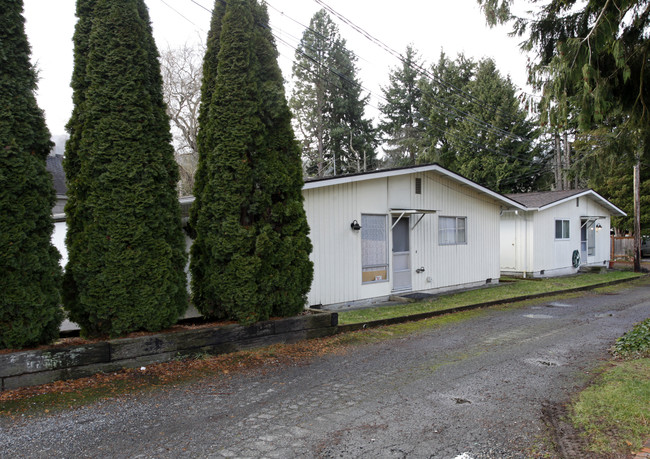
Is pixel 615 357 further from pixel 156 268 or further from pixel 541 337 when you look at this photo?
pixel 156 268

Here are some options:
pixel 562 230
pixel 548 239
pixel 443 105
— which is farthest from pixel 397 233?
pixel 443 105

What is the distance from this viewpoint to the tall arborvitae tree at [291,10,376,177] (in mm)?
34969

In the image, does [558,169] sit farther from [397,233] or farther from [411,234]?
[397,233]

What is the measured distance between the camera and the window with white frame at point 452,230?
13428 millimetres

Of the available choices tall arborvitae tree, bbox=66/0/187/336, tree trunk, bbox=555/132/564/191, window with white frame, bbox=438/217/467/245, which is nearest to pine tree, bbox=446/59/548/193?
tree trunk, bbox=555/132/564/191

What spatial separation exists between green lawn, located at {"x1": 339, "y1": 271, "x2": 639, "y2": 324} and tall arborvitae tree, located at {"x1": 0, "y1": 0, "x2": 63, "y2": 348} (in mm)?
4833

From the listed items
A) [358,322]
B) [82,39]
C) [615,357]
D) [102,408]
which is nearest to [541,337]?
[615,357]

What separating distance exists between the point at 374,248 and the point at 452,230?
375 centimetres

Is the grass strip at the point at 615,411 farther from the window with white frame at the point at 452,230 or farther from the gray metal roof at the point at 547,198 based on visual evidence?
the gray metal roof at the point at 547,198

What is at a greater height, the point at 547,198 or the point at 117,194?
the point at 547,198

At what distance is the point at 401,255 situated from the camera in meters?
12.1

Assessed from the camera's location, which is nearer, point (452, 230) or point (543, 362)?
point (543, 362)

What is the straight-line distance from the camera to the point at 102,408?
4258 mm

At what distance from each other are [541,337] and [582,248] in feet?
51.5
